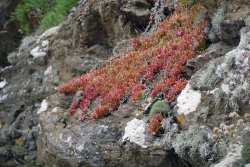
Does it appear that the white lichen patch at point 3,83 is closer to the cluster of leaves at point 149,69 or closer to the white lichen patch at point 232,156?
the cluster of leaves at point 149,69

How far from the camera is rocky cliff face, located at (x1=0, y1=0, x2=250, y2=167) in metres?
7.48

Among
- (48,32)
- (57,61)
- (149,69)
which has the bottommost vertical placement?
(57,61)

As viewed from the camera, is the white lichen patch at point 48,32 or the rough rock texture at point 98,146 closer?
the rough rock texture at point 98,146

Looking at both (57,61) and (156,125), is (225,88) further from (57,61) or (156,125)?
(57,61)

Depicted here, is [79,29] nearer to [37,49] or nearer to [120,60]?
[37,49]

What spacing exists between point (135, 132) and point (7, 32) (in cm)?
1268

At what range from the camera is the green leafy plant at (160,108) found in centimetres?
827

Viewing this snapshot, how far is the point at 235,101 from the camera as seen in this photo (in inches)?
294

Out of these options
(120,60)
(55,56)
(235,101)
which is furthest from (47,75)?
(235,101)

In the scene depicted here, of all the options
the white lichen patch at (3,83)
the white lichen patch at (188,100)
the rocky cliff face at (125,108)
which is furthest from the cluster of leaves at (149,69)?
the white lichen patch at (3,83)

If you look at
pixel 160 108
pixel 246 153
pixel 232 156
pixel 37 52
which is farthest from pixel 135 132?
pixel 37 52

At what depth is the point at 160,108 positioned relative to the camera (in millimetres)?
8312

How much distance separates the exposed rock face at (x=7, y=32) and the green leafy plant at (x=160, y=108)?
11.6 m

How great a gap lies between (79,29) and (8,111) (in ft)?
12.2
